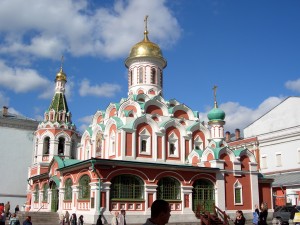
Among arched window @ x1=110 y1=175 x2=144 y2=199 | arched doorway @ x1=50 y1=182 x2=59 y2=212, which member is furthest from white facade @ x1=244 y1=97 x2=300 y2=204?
arched doorway @ x1=50 y1=182 x2=59 y2=212

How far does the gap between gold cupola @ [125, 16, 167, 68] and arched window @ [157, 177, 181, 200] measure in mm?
9577

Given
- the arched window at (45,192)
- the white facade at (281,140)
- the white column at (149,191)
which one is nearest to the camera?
the white column at (149,191)

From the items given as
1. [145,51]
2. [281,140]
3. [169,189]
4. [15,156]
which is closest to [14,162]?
[15,156]

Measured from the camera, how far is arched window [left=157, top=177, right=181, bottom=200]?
20.5m

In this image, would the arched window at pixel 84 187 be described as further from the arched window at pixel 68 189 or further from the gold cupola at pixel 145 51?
the gold cupola at pixel 145 51

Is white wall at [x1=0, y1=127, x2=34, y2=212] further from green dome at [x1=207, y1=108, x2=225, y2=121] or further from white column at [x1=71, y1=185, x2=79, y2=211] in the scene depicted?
green dome at [x1=207, y1=108, x2=225, y2=121]

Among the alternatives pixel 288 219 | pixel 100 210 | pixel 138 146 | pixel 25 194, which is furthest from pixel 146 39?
pixel 25 194

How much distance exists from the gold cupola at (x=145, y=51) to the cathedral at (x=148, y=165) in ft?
0.23

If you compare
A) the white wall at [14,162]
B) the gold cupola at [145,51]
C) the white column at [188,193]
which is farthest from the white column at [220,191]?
the white wall at [14,162]

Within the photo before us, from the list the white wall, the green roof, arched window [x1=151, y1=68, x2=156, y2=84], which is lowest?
the white wall

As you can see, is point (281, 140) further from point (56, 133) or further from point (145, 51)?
point (56, 133)

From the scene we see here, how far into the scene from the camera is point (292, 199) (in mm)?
27766

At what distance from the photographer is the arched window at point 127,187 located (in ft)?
62.4

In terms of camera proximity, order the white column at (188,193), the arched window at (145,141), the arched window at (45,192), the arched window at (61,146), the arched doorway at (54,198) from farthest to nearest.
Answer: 1. the arched window at (61,146)
2. the arched window at (45,192)
3. the arched doorway at (54,198)
4. the arched window at (145,141)
5. the white column at (188,193)
